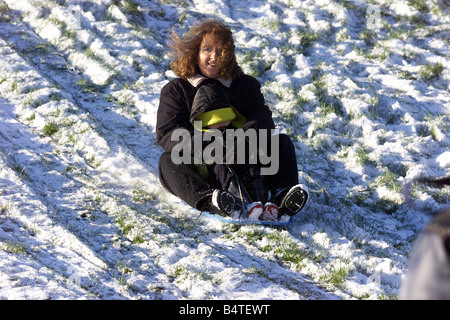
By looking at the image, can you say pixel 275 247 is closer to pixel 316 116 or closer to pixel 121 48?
pixel 316 116

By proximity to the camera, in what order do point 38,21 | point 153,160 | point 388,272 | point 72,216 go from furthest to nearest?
1. point 38,21
2. point 153,160
3. point 72,216
4. point 388,272

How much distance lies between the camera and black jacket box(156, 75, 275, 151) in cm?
394

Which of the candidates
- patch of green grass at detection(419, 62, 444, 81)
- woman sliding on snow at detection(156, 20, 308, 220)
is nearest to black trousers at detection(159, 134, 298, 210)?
woman sliding on snow at detection(156, 20, 308, 220)

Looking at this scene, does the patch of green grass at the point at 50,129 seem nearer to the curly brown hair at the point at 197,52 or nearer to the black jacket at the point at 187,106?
the black jacket at the point at 187,106

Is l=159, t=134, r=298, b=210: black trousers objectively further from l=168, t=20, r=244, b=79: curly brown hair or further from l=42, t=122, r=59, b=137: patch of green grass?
l=42, t=122, r=59, b=137: patch of green grass

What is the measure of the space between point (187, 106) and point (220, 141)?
417 mm

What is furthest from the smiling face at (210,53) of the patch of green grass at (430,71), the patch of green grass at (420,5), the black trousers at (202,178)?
the patch of green grass at (420,5)

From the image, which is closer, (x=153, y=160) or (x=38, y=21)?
(x=153, y=160)

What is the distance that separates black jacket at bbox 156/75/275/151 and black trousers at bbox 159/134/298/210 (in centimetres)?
21

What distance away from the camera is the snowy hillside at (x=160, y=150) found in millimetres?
2934

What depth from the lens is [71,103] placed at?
17.3 ft

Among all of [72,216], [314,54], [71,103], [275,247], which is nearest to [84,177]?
[72,216]

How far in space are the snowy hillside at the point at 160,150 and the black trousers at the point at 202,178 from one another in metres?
0.18

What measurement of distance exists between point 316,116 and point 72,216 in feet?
9.67
